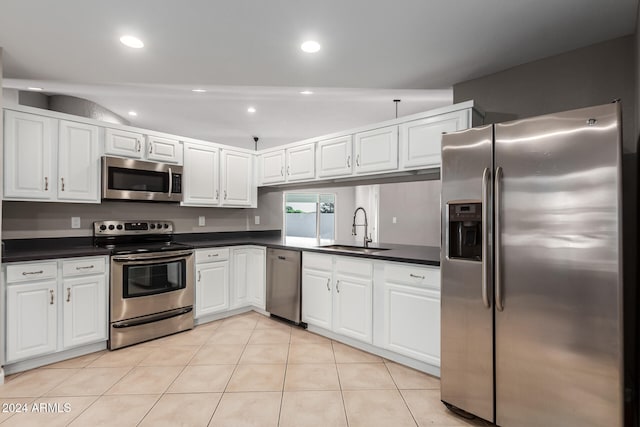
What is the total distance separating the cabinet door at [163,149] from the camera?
11.8ft

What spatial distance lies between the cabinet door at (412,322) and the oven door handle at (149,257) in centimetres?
215

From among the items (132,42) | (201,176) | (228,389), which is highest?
(132,42)

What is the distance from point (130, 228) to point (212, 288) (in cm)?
112

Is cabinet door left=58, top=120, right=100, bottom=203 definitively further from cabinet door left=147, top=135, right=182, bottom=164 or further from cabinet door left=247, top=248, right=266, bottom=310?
cabinet door left=247, top=248, right=266, bottom=310

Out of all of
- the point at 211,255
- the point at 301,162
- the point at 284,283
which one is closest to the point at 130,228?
the point at 211,255

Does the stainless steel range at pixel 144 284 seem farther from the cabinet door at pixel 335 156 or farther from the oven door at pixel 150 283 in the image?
the cabinet door at pixel 335 156

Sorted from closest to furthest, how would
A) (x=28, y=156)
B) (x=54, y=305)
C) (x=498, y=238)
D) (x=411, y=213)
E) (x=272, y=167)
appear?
1. (x=498, y=238)
2. (x=54, y=305)
3. (x=28, y=156)
4. (x=272, y=167)
5. (x=411, y=213)

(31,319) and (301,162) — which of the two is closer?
(31,319)

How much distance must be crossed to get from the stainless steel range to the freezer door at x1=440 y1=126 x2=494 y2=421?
2.65 meters

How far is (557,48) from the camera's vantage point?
235cm

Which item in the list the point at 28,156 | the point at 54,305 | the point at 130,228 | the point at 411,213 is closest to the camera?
the point at 54,305

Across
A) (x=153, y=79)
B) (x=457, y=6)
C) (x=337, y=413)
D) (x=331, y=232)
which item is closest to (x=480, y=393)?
(x=337, y=413)

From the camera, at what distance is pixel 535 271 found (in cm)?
172

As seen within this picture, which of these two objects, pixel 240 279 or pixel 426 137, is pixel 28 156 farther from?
pixel 426 137
